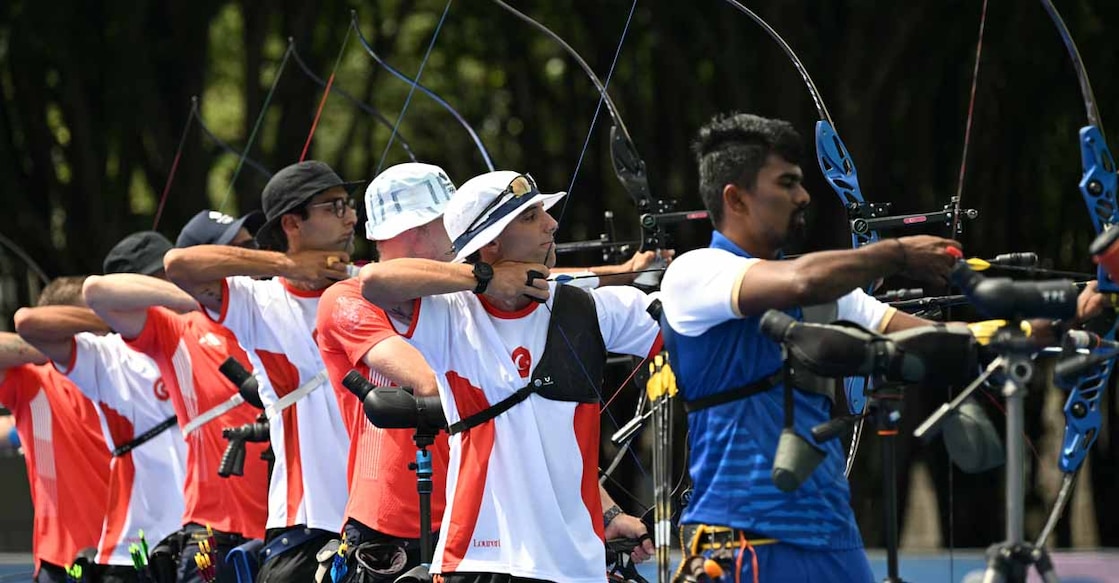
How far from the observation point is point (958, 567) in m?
9.09

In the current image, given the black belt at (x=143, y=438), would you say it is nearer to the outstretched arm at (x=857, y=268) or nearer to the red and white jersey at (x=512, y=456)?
the red and white jersey at (x=512, y=456)

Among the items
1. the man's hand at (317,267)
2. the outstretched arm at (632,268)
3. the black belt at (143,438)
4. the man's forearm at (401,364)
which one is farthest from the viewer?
the black belt at (143,438)

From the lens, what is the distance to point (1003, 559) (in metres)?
3.55

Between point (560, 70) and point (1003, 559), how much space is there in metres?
11.4

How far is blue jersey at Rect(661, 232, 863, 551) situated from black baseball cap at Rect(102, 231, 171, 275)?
3787 mm

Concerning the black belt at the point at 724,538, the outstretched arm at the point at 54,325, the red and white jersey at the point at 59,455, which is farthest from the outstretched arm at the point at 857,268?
the red and white jersey at the point at 59,455

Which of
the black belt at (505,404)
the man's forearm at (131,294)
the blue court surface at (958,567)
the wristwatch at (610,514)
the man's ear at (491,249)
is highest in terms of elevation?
the man's ear at (491,249)

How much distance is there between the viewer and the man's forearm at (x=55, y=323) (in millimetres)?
7004

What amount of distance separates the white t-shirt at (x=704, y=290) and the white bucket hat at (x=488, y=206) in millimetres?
851

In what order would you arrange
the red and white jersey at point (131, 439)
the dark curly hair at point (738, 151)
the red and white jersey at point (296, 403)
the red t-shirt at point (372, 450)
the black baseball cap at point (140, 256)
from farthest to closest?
the black baseball cap at point (140, 256) < the red and white jersey at point (131, 439) < the red and white jersey at point (296, 403) < the red t-shirt at point (372, 450) < the dark curly hair at point (738, 151)

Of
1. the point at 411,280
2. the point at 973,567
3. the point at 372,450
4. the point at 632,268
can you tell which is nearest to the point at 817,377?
the point at 411,280

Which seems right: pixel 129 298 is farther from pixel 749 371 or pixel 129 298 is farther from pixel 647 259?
pixel 749 371

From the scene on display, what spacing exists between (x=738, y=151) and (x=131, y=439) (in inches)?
152

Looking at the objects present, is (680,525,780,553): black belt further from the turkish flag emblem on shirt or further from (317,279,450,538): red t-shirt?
(317,279,450,538): red t-shirt
